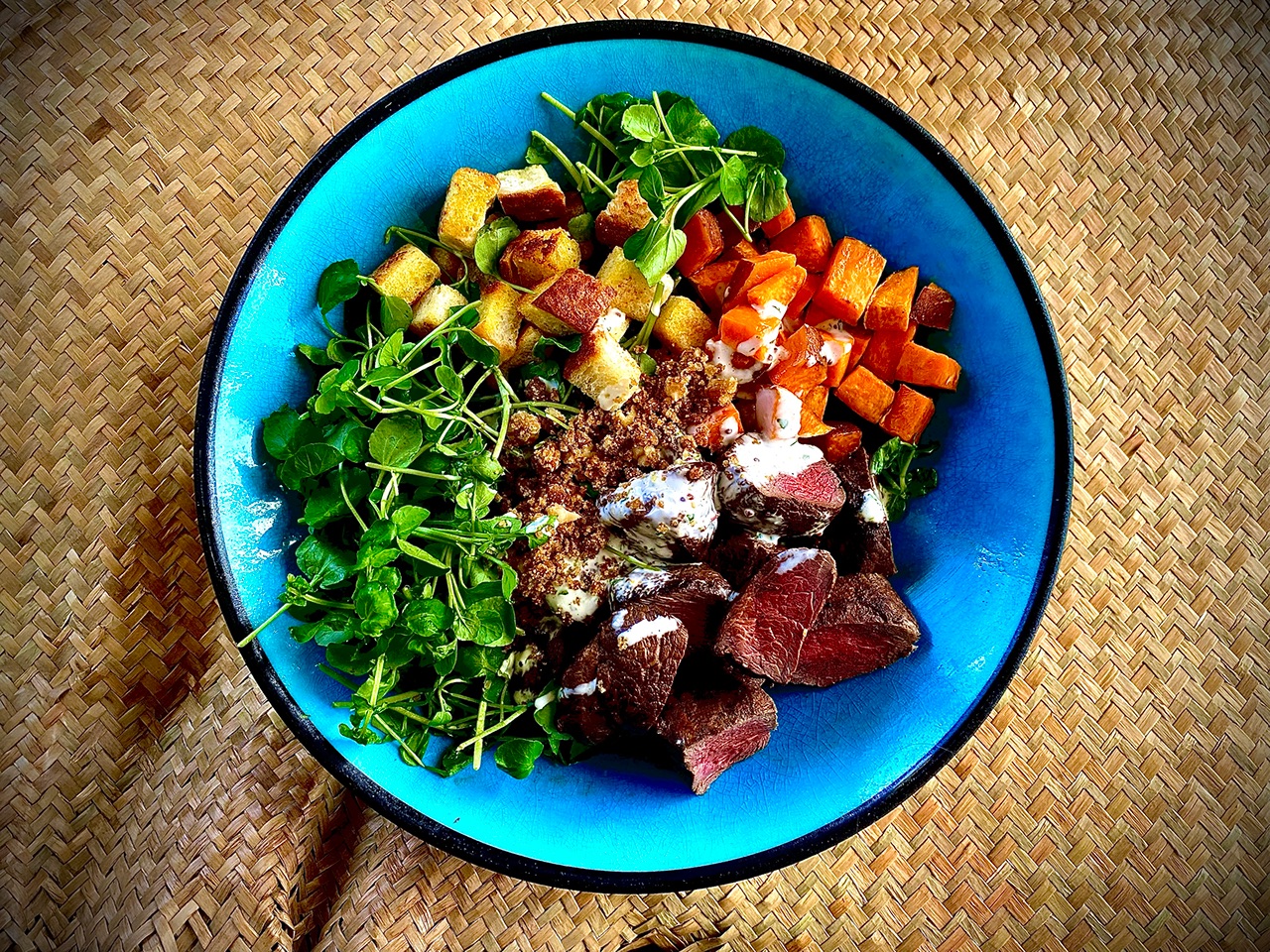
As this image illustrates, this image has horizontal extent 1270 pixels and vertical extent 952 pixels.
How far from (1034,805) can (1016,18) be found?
5.60 ft

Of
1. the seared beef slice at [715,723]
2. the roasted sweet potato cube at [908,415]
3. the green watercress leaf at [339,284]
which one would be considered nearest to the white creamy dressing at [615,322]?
the green watercress leaf at [339,284]

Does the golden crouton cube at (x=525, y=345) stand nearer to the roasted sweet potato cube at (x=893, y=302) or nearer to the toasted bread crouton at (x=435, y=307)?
the toasted bread crouton at (x=435, y=307)

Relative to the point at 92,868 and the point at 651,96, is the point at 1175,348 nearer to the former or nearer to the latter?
the point at 651,96

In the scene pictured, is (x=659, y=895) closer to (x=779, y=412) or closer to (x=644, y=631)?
(x=644, y=631)

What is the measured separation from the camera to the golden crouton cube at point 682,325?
5.45 feet

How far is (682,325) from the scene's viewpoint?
1665 millimetres

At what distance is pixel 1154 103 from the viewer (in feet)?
6.47

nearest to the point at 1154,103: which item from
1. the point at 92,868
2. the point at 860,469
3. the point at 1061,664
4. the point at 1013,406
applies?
the point at 1013,406

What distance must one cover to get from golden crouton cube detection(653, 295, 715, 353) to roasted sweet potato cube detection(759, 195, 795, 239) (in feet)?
0.74

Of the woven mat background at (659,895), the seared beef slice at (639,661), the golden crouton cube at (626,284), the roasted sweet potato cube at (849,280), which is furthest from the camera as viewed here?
the woven mat background at (659,895)

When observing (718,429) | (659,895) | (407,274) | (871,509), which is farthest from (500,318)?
(659,895)

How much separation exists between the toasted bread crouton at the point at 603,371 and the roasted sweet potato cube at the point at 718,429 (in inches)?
5.6

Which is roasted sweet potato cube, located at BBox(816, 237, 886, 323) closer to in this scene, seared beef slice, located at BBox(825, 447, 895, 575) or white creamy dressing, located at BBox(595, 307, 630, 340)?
seared beef slice, located at BBox(825, 447, 895, 575)

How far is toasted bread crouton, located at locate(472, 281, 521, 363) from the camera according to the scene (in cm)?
159
